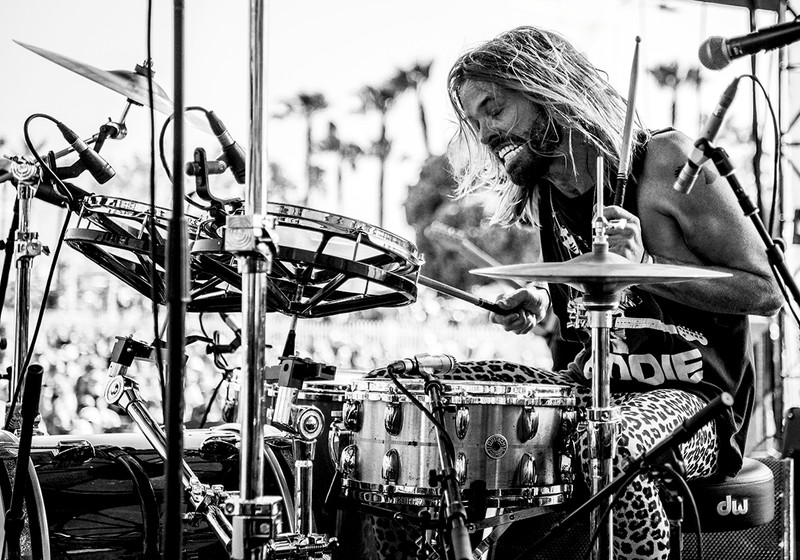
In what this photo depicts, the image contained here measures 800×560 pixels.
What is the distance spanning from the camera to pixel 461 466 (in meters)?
2.04

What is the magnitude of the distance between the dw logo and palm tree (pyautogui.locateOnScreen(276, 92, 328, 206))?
2506 cm

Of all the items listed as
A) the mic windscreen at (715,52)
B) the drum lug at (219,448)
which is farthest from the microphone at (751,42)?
the drum lug at (219,448)

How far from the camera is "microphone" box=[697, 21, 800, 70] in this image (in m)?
1.41

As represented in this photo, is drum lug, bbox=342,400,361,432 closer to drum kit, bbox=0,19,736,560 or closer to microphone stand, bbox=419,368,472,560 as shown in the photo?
drum kit, bbox=0,19,736,560

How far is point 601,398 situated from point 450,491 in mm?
372

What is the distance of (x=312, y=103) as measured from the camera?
90.1ft

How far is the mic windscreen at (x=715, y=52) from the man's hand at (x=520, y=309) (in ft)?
4.26

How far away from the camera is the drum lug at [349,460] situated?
2137 mm

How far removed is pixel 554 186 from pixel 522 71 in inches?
15.2

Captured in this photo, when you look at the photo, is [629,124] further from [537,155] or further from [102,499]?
[102,499]

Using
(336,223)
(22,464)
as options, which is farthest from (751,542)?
(22,464)

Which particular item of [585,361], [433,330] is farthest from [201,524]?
[433,330]

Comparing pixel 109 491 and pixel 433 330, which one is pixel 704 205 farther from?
pixel 433 330

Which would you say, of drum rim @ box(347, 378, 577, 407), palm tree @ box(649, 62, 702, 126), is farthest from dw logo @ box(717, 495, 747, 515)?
palm tree @ box(649, 62, 702, 126)
